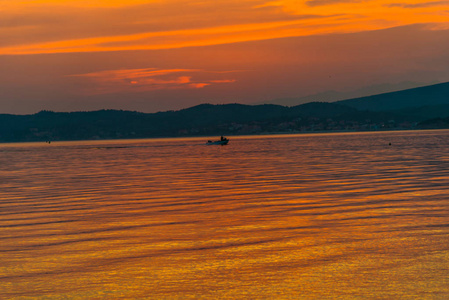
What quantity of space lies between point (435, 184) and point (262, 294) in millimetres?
24079

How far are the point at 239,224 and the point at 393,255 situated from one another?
21.1 feet

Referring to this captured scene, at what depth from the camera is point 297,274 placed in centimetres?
1279

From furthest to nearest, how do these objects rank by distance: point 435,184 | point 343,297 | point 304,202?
point 435,184
point 304,202
point 343,297

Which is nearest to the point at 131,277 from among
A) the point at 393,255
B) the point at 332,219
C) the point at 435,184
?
the point at 393,255

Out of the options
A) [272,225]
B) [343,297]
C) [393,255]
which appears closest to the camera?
[343,297]

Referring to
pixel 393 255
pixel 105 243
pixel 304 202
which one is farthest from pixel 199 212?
pixel 393 255

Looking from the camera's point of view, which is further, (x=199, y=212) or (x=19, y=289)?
(x=199, y=212)

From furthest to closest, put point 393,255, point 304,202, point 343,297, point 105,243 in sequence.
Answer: point 304,202 < point 105,243 < point 393,255 < point 343,297

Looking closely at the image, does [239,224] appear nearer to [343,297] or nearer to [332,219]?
[332,219]

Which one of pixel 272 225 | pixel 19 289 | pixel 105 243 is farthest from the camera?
pixel 272 225

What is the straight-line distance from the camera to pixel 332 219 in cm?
2052

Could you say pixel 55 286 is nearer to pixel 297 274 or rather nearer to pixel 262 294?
pixel 262 294

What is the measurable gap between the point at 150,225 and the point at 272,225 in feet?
13.8

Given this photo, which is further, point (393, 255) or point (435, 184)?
point (435, 184)
